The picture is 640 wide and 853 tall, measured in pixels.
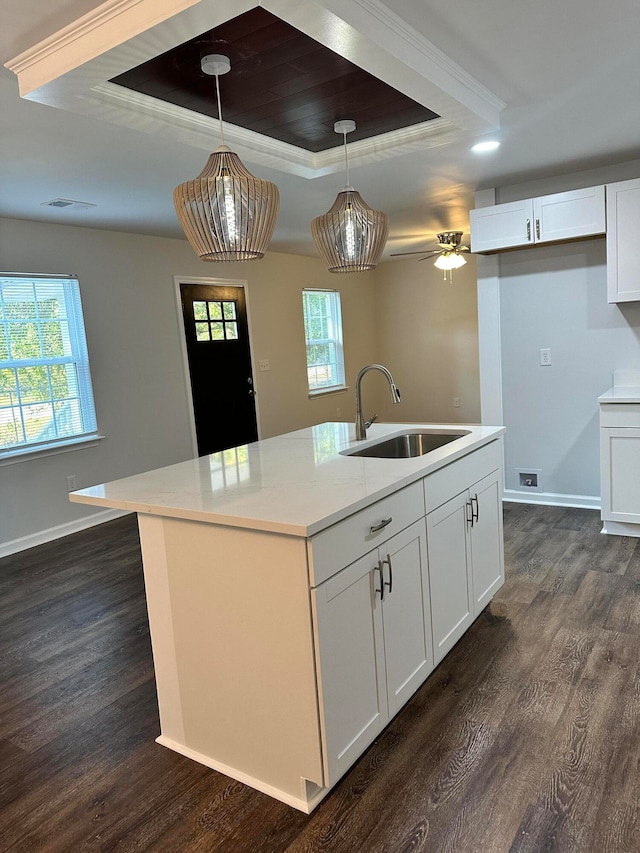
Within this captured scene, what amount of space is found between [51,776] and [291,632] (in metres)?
1.01

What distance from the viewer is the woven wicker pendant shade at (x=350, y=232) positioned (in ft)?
7.94

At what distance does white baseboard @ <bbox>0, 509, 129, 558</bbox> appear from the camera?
4176mm

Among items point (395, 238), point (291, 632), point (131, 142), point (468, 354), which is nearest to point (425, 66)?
point (131, 142)

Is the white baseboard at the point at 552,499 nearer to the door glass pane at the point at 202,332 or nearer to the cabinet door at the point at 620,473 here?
the cabinet door at the point at 620,473

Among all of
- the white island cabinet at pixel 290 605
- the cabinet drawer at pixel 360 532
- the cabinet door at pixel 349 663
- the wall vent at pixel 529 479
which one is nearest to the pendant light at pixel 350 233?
the white island cabinet at pixel 290 605

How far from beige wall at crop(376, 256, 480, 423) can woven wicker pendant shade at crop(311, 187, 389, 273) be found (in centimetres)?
528

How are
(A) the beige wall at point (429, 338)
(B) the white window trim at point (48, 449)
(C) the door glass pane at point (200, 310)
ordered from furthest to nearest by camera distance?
(A) the beige wall at point (429, 338) → (C) the door glass pane at point (200, 310) → (B) the white window trim at point (48, 449)

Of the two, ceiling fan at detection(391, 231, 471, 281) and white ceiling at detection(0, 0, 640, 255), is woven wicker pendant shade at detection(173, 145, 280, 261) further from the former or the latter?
ceiling fan at detection(391, 231, 471, 281)

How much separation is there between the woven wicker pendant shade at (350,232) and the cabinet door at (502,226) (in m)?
1.90

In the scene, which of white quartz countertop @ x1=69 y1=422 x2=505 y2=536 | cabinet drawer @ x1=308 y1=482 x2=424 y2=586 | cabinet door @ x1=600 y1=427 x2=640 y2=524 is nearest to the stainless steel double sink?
white quartz countertop @ x1=69 y1=422 x2=505 y2=536

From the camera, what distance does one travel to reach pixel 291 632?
1.65 m

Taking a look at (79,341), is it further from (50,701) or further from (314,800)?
(314,800)

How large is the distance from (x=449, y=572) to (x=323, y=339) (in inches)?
210

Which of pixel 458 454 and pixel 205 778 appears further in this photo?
pixel 458 454
